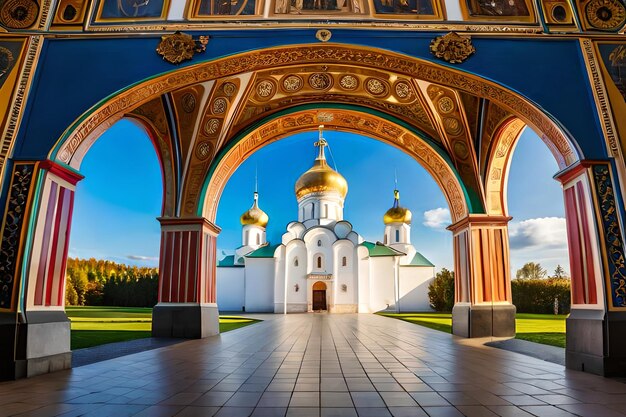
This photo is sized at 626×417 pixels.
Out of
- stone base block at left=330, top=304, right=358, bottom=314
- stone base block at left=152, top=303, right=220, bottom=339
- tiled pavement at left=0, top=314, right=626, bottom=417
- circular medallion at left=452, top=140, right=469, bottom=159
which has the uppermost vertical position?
circular medallion at left=452, top=140, right=469, bottom=159

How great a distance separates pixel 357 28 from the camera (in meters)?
7.11

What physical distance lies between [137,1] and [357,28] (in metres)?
3.28

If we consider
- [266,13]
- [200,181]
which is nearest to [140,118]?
[200,181]

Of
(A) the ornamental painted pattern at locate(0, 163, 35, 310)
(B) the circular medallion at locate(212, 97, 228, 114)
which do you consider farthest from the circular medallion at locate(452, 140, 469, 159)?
(A) the ornamental painted pattern at locate(0, 163, 35, 310)

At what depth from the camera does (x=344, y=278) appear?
105ft

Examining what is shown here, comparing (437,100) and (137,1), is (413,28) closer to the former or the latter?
(437,100)

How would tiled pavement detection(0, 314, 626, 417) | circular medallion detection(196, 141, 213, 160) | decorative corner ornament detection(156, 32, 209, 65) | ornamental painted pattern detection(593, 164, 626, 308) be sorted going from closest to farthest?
tiled pavement detection(0, 314, 626, 417), ornamental painted pattern detection(593, 164, 626, 308), decorative corner ornament detection(156, 32, 209, 65), circular medallion detection(196, 141, 213, 160)

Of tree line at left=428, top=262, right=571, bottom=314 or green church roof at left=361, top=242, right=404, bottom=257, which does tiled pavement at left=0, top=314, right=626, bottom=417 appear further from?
green church roof at left=361, top=242, right=404, bottom=257

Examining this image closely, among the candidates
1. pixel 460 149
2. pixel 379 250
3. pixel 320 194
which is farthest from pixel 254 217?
pixel 460 149

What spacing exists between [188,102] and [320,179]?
2075cm

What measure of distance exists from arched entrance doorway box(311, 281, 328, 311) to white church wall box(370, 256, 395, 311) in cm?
322

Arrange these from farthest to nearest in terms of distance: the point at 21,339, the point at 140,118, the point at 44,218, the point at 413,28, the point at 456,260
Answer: the point at 456,260, the point at 140,118, the point at 413,28, the point at 44,218, the point at 21,339

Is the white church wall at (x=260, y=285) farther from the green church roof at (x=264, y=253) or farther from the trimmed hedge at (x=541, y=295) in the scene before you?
the trimmed hedge at (x=541, y=295)

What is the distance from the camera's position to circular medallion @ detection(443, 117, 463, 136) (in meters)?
10.3
